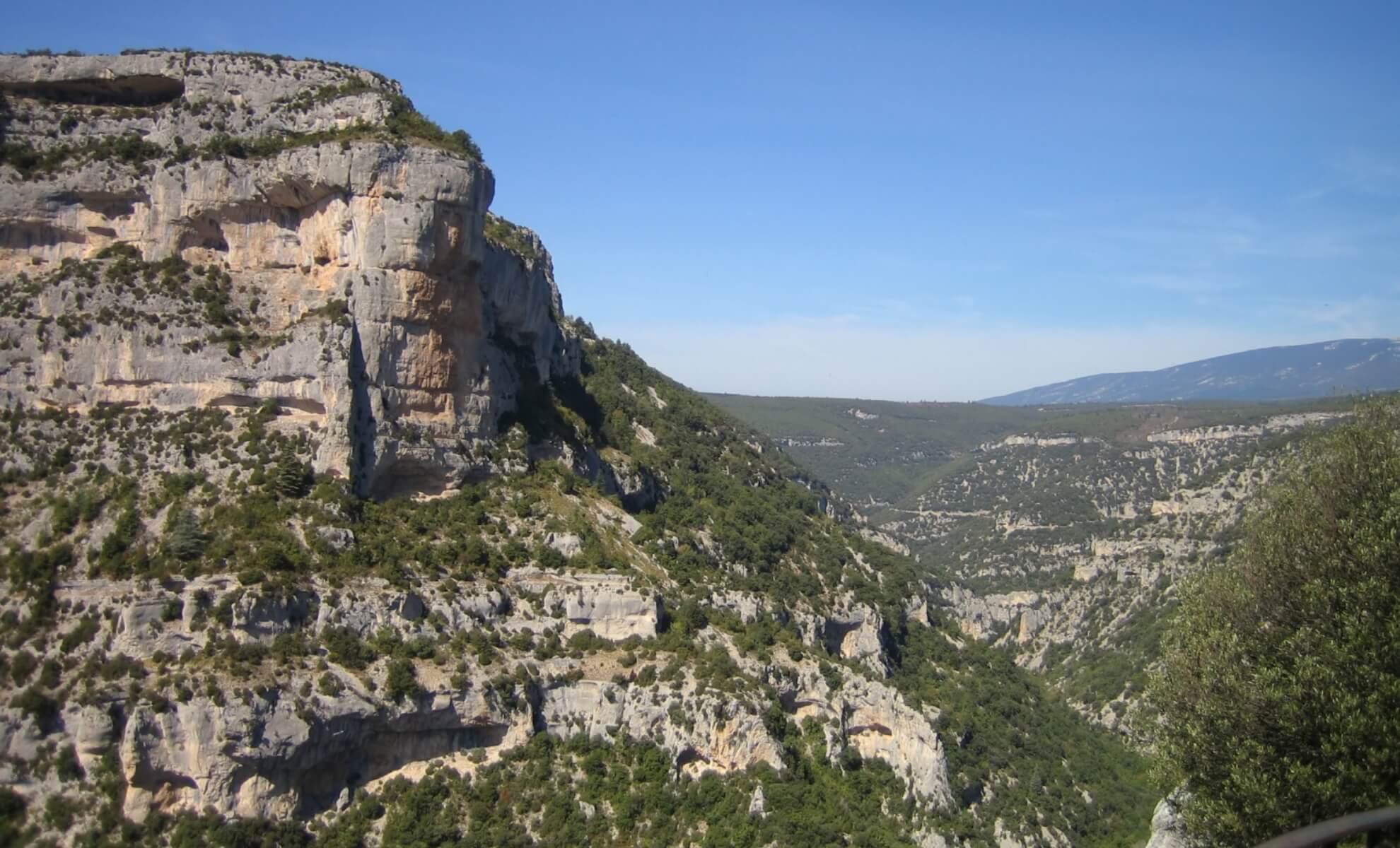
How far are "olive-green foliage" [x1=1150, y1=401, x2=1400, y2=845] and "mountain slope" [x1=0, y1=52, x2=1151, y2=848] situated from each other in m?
19.6

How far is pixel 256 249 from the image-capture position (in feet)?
149

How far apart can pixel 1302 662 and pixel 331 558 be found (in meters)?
32.9

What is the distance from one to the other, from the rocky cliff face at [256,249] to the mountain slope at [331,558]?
0.47ft

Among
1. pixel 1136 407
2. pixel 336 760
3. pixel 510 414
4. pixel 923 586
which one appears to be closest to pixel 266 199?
pixel 510 414

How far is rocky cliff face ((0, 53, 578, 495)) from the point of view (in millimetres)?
42125

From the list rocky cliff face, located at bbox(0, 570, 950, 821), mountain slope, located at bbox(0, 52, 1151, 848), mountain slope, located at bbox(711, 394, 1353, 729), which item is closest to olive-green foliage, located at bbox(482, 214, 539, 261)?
mountain slope, located at bbox(0, 52, 1151, 848)

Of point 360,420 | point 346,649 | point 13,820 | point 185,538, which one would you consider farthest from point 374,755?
point 360,420

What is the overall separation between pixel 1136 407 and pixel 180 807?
7010 inches

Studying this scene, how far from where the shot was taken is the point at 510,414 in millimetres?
51375

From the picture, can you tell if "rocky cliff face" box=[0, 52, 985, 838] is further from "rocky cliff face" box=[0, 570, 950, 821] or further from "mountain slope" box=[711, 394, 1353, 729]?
"mountain slope" box=[711, 394, 1353, 729]

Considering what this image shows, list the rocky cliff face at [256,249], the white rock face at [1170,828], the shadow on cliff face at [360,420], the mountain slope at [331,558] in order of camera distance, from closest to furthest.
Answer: the white rock face at [1170,828], the mountain slope at [331,558], the rocky cliff face at [256,249], the shadow on cliff face at [360,420]

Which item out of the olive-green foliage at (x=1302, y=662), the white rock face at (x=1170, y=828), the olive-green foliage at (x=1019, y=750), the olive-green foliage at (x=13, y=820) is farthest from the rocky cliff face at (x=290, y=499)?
the olive-green foliage at (x=1302, y=662)

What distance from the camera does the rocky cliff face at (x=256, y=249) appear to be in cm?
4212

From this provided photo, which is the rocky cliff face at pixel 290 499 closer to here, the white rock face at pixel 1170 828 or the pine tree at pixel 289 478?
the pine tree at pixel 289 478
